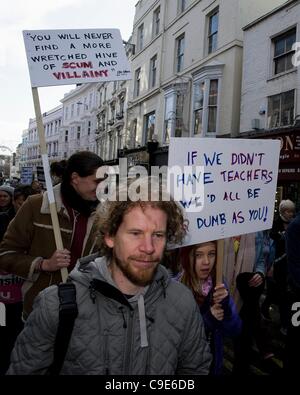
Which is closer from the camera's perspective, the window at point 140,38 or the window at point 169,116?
the window at point 169,116

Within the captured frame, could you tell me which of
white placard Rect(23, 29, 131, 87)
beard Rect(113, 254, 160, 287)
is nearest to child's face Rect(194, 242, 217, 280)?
beard Rect(113, 254, 160, 287)

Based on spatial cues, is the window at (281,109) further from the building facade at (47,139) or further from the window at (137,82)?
the building facade at (47,139)

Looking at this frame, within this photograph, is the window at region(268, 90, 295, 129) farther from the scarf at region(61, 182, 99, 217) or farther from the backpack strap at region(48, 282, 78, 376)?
the backpack strap at region(48, 282, 78, 376)

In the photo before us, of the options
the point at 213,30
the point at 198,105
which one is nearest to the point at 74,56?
the point at 198,105

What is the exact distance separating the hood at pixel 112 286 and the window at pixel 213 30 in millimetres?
15503

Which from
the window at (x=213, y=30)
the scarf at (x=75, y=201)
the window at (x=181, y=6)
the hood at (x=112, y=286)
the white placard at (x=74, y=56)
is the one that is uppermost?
the window at (x=181, y=6)

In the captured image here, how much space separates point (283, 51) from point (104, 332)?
1275cm

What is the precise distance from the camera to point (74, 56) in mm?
2811

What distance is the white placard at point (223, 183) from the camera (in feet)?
7.92

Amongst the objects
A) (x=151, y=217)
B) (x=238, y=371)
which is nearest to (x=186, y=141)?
(x=151, y=217)

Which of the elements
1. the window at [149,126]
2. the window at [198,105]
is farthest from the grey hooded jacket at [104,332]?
the window at [149,126]

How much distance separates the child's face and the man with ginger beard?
0.88m

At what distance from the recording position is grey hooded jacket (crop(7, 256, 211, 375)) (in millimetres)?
1580

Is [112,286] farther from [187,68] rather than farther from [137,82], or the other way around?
[137,82]
